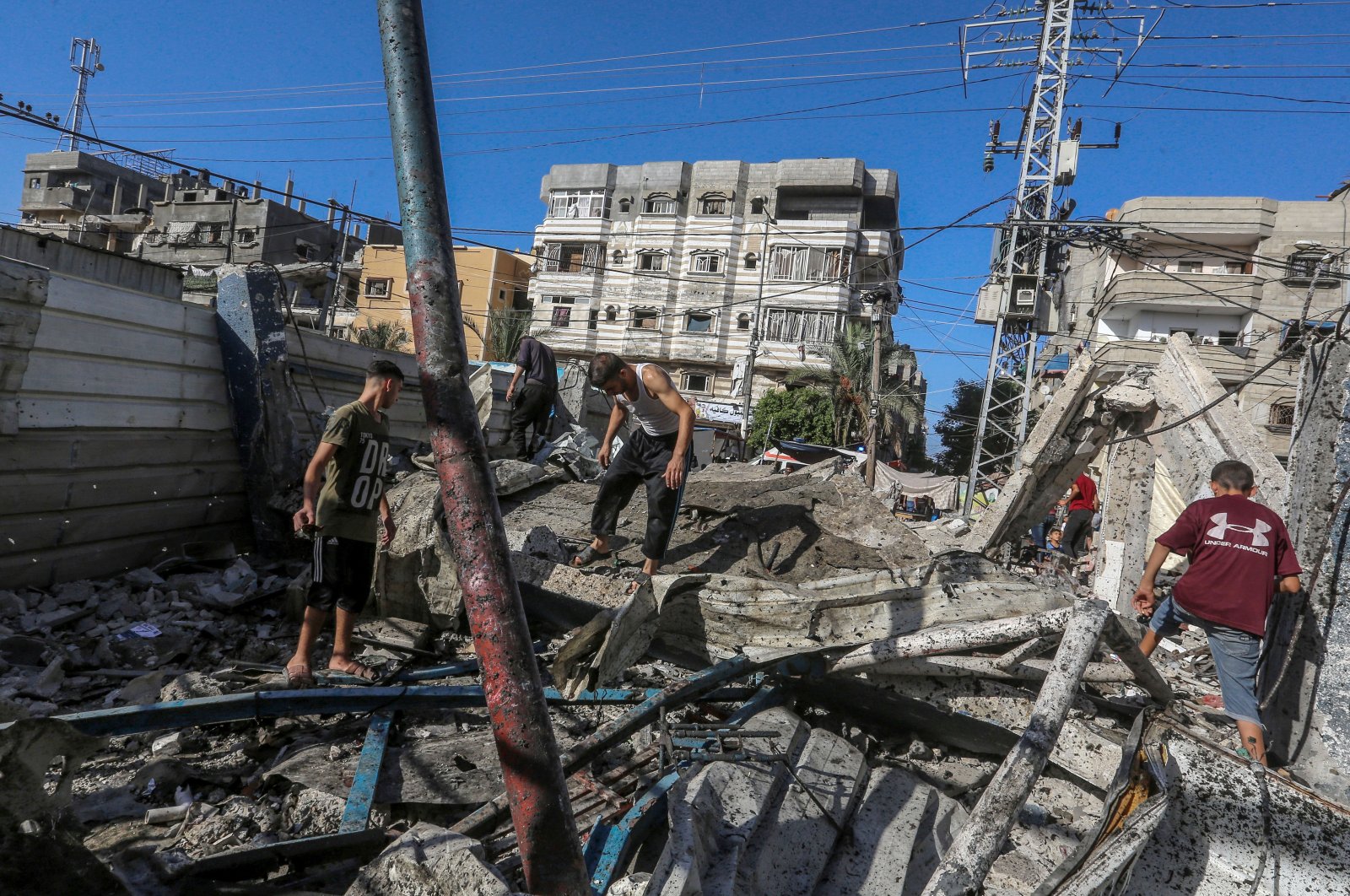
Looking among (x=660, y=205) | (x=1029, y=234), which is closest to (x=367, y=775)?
(x=1029, y=234)

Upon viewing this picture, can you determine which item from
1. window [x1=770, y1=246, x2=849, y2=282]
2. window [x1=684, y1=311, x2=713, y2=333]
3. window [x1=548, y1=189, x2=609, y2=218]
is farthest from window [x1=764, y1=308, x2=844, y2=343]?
window [x1=548, y1=189, x2=609, y2=218]

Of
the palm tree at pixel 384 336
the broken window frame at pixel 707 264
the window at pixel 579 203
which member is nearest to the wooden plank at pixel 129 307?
the palm tree at pixel 384 336

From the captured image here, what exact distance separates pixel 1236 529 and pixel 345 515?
194 inches

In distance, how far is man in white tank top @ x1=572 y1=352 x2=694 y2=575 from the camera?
495 cm

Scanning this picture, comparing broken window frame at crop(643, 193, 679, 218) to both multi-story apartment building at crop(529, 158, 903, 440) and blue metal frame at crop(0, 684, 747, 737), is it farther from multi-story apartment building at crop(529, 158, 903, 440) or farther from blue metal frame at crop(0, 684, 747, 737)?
blue metal frame at crop(0, 684, 747, 737)

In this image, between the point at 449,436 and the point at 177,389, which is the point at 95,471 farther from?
the point at 449,436

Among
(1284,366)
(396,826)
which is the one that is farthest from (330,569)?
(1284,366)

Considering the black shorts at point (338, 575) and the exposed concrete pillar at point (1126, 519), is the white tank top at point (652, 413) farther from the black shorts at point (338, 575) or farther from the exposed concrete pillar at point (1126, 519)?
the exposed concrete pillar at point (1126, 519)

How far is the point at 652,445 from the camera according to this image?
5207 mm

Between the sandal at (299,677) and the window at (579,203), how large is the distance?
37046mm

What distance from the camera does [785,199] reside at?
1435 inches

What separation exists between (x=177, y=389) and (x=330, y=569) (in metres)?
3.12

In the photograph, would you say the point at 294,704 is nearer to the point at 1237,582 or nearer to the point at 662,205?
the point at 1237,582

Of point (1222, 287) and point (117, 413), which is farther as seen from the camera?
point (1222, 287)
